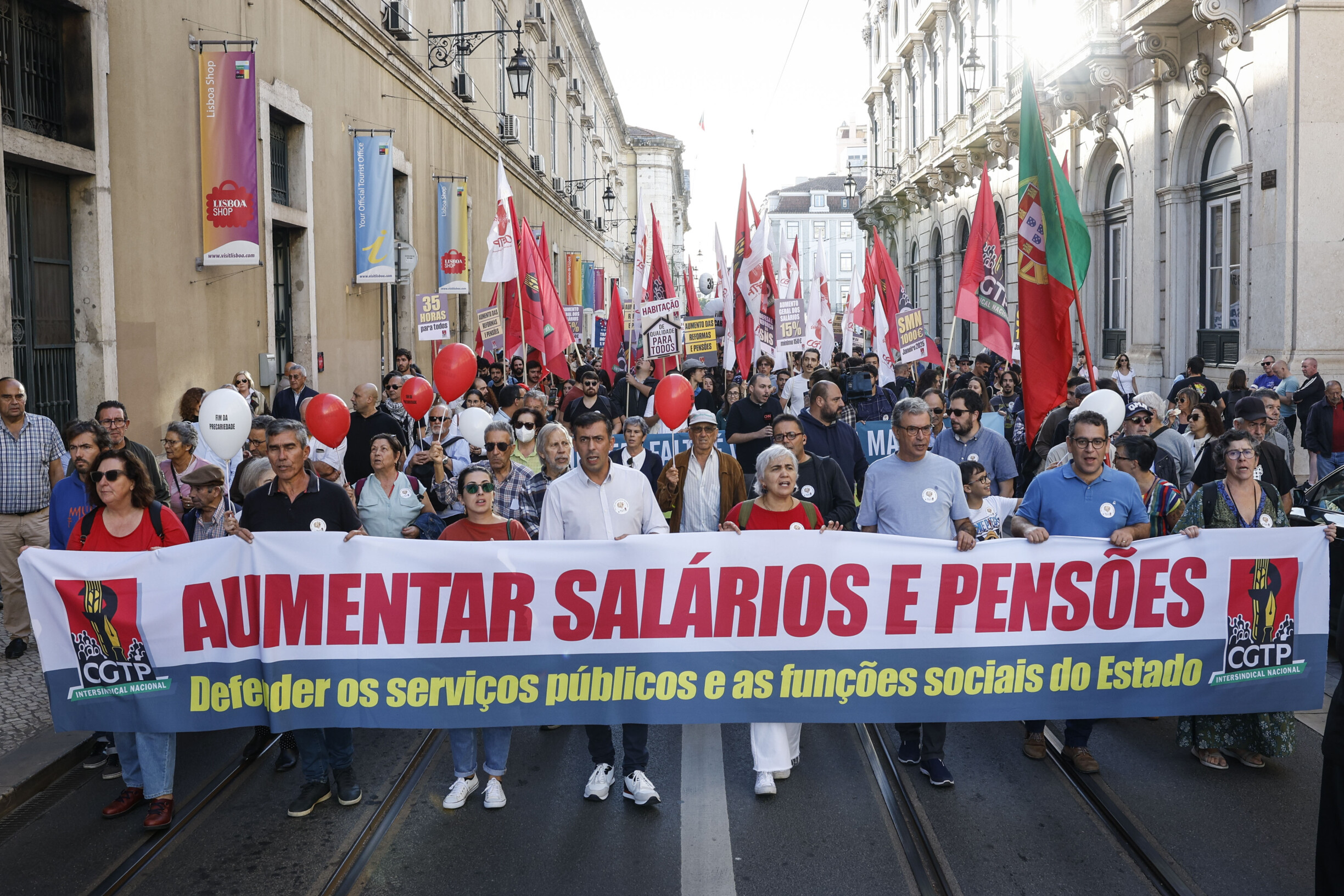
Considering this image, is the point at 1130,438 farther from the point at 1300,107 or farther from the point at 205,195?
the point at 1300,107

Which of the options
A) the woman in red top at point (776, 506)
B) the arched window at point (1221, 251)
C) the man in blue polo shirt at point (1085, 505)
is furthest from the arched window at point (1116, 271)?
the woman in red top at point (776, 506)

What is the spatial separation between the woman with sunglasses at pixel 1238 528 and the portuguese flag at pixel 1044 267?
146 cm

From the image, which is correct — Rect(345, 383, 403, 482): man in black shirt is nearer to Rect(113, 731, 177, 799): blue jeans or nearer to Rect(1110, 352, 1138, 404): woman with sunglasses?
Rect(113, 731, 177, 799): blue jeans

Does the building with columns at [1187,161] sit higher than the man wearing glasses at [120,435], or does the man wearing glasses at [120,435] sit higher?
the building with columns at [1187,161]

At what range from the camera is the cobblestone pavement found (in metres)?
6.10

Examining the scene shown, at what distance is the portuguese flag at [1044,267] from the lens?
732cm

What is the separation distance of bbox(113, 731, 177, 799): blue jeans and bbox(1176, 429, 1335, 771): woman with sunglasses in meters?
4.85

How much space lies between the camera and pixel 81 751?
6023 mm

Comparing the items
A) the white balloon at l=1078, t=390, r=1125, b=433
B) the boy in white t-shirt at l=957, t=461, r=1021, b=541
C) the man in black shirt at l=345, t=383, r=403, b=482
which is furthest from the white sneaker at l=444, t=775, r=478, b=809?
the white balloon at l=1078, t=390, r=1125, b=433

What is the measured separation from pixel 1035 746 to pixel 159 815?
4170 mm

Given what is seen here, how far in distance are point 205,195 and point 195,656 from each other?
7765 mm

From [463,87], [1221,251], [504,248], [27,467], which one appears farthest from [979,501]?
[463,87]

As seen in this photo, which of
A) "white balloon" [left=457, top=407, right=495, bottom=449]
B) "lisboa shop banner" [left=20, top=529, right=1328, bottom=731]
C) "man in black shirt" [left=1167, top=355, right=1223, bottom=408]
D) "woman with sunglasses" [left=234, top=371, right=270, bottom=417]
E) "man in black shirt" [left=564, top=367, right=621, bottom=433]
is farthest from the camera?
"man in black shirt" [left=1167, top=355, right=1223, bottom=408]

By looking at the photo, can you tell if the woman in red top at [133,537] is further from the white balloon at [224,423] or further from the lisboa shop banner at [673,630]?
the white balloon at [224,423]
